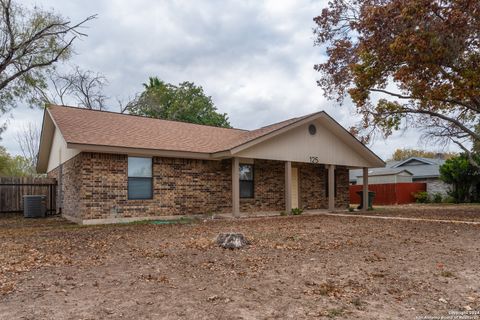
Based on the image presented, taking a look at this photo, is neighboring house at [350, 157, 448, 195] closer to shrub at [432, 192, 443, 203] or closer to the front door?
shrub at [432, 192, 443, 203]

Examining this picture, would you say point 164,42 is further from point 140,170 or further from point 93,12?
point 140,170

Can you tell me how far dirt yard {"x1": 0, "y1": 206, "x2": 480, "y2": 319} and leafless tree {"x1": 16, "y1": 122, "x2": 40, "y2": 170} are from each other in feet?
89.9

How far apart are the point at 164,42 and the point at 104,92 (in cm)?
1729

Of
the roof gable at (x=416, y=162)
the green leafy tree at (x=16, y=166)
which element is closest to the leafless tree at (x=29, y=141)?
the green leafy tree at (x=16, y=166)

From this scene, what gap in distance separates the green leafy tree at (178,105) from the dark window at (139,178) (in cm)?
2139

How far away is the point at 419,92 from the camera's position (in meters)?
13.7

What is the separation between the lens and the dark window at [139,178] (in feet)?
41.0

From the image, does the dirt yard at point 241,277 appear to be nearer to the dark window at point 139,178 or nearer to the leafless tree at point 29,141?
the dark window at point 139,178

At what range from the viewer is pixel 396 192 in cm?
2664

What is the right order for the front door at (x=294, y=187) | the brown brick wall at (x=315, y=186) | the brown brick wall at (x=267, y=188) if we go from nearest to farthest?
1. the brown brick wall at (x=267, y=188)
2. the front door at (x=294, y=187)
3. the brown brick wall at (x=315, y=186)

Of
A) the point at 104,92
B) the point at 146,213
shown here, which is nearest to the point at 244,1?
the point at 146,213

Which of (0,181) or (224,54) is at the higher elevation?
(224,54)

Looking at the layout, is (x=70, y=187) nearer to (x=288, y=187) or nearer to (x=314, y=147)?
(x=288, y=187)

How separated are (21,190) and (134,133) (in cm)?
689
